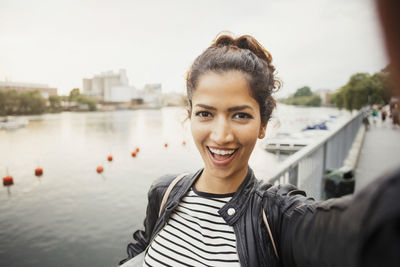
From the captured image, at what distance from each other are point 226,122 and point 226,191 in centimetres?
35

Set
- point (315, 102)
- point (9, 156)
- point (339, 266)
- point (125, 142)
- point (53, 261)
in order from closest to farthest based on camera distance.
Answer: point (339, 266), point (53, 261), point (9, 156), point (125, 142), point (315, 102)

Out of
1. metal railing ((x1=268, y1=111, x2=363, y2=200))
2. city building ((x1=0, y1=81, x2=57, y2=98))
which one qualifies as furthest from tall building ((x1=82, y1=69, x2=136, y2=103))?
metal railing ((x1=268, y1=111, x2=363, y2=200))

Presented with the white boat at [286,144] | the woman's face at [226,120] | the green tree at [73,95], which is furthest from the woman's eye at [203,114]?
the green tree at [73,95]

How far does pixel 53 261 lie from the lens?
11359mm

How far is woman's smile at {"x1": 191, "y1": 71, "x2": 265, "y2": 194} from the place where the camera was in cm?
118

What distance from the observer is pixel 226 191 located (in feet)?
4.16

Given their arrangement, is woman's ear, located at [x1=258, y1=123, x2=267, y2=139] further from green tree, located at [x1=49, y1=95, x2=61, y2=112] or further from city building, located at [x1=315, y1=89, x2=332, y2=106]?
city building, located at [x1=315, y1=89, x2=332, y2=106]

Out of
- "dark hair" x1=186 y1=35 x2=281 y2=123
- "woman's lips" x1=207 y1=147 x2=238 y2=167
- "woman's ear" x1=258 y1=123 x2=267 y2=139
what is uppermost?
"dark hair" x1=186 y1=35 x2=281 y2=123

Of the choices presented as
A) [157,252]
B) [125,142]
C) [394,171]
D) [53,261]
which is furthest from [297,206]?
[125,142]

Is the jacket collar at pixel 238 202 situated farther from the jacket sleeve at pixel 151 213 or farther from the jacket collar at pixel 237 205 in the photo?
the jacket sleeve at pixel 151 213

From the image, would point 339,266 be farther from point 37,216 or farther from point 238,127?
point 37,216

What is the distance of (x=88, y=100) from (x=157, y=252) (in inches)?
4011

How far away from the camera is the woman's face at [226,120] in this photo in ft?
3.89

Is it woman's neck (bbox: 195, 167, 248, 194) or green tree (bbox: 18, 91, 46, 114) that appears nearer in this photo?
woman's neck (bbox: 195, 167, 248, 194)
